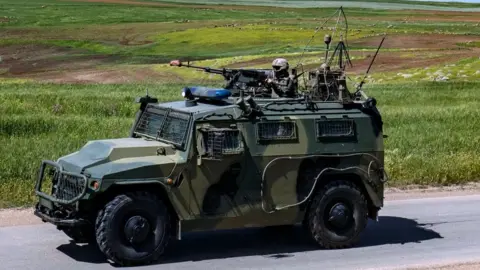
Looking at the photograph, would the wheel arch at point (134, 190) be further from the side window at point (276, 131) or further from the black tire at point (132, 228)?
the side window at point (276, 131)

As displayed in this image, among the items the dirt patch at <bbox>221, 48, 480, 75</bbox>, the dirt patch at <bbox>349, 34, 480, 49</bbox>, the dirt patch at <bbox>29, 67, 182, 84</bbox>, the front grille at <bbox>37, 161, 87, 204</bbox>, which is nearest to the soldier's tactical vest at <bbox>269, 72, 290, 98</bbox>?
the front grille at <bbox>37, 161, 87, 204</bbox>

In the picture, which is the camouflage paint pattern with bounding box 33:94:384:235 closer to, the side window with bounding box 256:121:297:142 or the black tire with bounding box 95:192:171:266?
the side window with bounding box 256:121:297:142

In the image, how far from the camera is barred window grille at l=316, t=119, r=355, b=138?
1314 centimetres

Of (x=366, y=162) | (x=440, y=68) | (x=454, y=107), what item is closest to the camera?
(x=366, y=162)

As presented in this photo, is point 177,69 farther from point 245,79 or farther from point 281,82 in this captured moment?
point 281,82

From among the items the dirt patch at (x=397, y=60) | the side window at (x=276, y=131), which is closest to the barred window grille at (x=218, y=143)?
the side window at (x=276, y=131)

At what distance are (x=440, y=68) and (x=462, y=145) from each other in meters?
27.1

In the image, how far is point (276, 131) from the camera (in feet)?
42.1

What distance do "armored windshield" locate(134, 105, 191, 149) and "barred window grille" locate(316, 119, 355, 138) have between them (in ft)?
6.43

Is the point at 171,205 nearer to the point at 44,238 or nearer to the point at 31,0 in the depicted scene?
the point at 44,238

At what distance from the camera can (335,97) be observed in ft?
46.3

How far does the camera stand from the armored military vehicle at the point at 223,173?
38.9 ft

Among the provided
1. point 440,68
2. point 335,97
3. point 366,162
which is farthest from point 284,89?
point 440,68

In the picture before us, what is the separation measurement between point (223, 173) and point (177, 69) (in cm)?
4433
